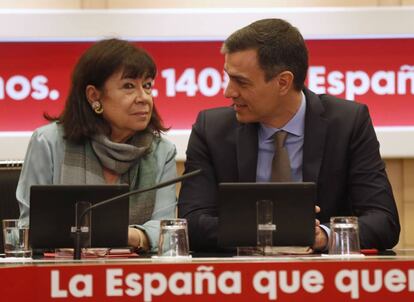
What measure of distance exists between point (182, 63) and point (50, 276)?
7.64 ft

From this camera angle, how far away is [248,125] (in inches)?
130

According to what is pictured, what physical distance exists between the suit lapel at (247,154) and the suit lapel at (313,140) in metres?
0.18

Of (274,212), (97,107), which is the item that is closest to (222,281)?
(274,212)

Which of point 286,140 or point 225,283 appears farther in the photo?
point 286,140

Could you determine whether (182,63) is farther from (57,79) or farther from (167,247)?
(167,247)

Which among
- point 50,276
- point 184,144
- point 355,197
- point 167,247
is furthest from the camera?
point 184,144

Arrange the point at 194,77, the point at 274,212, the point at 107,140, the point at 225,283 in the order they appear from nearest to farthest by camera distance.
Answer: the point at 225,283, the point at 274,212, the point at 107,140, the point at 194,77

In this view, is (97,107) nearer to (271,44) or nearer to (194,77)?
(271,44)

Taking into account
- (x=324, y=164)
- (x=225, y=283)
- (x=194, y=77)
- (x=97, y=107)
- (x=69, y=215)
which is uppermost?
(x=194, y=77)

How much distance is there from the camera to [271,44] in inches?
125

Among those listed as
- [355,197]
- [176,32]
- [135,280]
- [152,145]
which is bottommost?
[135,280]

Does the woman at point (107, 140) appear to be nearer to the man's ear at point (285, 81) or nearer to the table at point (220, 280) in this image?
the man's ear at point (285, 81)

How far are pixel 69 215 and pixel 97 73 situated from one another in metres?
0.94

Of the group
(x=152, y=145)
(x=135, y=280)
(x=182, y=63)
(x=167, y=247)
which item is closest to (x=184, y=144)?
(x=182, y=63)
